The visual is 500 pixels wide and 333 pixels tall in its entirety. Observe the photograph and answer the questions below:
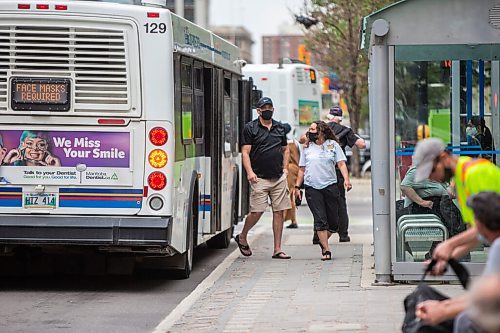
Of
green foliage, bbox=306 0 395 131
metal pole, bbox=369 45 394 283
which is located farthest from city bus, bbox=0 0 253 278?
green foliage, bbox=306 0 395 131

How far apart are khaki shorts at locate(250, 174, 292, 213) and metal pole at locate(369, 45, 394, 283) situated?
3093 mm

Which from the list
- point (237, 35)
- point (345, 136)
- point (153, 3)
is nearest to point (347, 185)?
point (345, 136)

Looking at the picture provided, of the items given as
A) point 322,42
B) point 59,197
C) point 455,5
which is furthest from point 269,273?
point 322,42

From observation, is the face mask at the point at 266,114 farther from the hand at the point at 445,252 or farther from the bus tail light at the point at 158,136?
the hand at the point at 445,252

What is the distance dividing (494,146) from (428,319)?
28.6ft

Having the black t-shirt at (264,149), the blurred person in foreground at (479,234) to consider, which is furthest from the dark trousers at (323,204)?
the blurred person in foreground at (479,234)

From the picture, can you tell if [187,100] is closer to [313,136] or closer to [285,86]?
[313,136]

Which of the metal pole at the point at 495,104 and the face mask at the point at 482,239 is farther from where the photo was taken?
the metal pole at the point at 495,104

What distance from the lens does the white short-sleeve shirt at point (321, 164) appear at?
1466 centimetres

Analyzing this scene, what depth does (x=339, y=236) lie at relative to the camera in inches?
687

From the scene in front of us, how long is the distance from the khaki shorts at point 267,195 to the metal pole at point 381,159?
10.1ft

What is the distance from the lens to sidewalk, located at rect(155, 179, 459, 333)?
9617mm

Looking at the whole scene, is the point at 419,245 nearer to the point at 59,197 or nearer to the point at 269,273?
the point at 269,273

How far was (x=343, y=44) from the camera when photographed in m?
36.8
